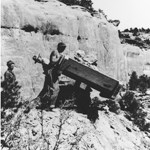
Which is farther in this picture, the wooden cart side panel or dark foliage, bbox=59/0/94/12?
dark foliage, bbox=59/0/94/12

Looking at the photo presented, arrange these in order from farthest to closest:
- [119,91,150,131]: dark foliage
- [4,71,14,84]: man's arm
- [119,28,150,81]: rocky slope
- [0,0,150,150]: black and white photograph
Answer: [119,28,150,81]: rocky slope < [119,91,150,131]: dark foliage < [4,71,14,84]: man's arm < [0,0,150,150]: black and white photograph

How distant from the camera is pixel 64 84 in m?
8.12

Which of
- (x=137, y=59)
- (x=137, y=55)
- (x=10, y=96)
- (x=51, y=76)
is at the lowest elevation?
(x=137, y=59)

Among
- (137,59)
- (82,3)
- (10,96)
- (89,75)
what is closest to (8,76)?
(10,96)

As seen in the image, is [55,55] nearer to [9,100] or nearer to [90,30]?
[9,100]

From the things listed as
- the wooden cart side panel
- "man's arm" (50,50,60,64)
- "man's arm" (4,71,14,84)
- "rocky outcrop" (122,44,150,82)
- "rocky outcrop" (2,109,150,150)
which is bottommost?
"rocky outcrop" (122,44,150,82)

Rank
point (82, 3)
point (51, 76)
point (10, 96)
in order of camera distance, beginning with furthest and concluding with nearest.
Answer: point (82, 3)
point (51, 76)
point (10, 96)

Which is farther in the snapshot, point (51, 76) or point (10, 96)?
point (51, 76)

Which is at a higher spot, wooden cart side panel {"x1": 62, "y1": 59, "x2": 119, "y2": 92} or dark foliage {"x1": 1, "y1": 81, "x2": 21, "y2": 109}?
wooden cart side panel {"x1": 62, "y1": 59, "x2": 119, "y2": 92}

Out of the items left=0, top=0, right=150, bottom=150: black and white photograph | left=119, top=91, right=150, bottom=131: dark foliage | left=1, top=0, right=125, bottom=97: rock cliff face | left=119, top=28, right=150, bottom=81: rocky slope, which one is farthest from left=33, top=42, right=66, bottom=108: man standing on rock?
left=119, top=28, right=150, bottom=81: rocky slope

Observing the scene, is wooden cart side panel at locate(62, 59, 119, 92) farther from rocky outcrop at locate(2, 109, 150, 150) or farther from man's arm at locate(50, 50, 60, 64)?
rocky outcrop at locate(2, 109, 150, 150)

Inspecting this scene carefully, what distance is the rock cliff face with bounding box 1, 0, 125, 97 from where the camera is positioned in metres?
12.5

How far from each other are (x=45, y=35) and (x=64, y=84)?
6619 millimetres

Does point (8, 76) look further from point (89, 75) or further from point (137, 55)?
point (137, 55)
